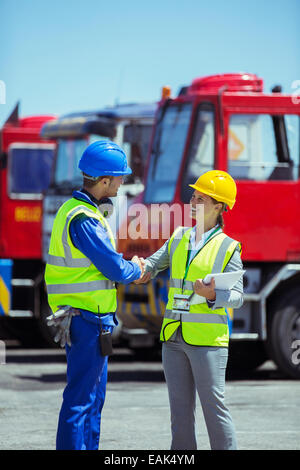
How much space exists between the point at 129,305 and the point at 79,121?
4.11 meters

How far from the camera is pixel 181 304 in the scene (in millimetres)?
5953

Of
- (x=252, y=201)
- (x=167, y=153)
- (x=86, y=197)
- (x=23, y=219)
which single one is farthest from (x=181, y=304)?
(x=23, y=219)

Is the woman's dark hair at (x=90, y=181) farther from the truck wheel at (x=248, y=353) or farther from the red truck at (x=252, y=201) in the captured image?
the truck wheel at (x=248, y=353)

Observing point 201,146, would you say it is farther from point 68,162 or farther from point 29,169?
point 29,169

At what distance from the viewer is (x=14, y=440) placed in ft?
26.6

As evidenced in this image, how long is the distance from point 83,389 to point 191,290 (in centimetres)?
77

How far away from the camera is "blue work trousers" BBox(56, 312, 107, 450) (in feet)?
18.9

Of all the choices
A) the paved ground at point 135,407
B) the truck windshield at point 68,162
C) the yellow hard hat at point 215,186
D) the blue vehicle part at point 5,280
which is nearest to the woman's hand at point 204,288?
the yellow hard hat at point 215,186

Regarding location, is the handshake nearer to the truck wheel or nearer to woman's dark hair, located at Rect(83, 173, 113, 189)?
woman's dark hair, located at Rect(83, 173, 113, 189)

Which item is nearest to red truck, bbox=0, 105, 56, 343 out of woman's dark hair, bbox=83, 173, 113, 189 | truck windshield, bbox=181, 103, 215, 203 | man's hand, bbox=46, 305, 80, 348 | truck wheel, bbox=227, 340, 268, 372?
truck wheel, bbox=227, 340, 268, 372

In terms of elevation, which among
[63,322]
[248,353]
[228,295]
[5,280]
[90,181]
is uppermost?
[90,181]

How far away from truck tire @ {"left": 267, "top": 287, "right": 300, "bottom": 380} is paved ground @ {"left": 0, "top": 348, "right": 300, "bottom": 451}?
0.78 ft

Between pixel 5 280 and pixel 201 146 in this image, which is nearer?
pixel 201 146

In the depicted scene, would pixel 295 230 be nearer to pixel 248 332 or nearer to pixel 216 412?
pixel 248 332
